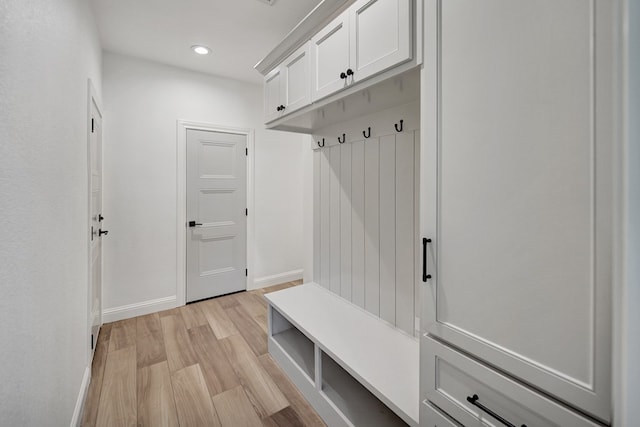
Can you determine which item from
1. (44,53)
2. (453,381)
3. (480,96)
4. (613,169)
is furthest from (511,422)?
(44,53)

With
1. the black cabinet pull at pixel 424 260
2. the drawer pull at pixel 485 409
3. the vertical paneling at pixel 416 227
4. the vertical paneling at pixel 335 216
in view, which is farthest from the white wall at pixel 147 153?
the drawer pull at pixel 485 409

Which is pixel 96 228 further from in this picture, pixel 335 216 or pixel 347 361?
pixel 347 361

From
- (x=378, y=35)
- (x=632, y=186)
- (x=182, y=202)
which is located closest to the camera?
(x=632, y=186)

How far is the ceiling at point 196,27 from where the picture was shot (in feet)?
6.93

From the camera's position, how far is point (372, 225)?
1.97 meters

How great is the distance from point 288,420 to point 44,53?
2.06m

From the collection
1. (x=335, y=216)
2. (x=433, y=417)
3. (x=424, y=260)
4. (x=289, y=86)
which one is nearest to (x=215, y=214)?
(x=335, y=216)

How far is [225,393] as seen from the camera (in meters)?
1.86

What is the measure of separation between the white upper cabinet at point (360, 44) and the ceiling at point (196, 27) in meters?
0.75

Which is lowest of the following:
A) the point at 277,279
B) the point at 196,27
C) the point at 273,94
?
the point at 277,279

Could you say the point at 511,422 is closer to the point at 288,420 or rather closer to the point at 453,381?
the point at 453,381

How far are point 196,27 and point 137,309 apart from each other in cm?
274

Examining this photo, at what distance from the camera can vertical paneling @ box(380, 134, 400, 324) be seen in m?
1.81

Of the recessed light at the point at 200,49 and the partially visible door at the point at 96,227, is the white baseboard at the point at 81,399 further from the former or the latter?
the recessed light at the point at 200,49
